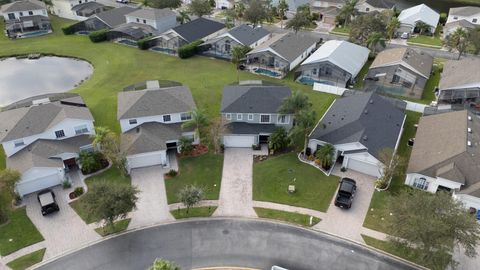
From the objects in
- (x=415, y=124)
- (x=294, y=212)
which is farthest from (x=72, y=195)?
(x=415, y=124)

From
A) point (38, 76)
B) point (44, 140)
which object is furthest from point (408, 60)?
point (38, 76)

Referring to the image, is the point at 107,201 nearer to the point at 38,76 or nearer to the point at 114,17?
the point at 38,76

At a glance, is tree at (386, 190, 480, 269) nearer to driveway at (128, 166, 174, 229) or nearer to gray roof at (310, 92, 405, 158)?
gray roof at (310, 92, 405, 158)

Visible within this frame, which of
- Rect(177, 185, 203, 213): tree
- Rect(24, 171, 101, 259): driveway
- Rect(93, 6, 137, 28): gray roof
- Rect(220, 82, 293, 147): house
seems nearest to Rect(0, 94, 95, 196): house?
Rect(24, 171, 101, 259): driveway

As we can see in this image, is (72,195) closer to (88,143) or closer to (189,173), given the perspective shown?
(88,143)

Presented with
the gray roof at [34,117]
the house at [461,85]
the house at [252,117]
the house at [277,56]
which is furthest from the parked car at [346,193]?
the gray roof at [34,117]
